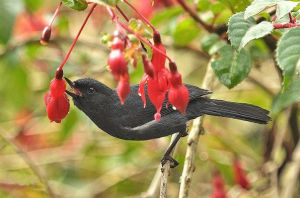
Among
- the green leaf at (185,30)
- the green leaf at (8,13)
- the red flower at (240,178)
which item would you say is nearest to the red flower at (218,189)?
the red flower at (240,178)

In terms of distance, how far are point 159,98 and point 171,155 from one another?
0.80m

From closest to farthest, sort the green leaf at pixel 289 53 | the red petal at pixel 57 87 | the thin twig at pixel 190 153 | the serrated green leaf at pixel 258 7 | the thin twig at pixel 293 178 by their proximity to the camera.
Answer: the green leaf at pixel 289 53 → the serrated green leaf at pixel 258 7 → the red petal at pixel 57 87 → the thin twig at pixel 190 153 → the thin twig at pixel 293 178

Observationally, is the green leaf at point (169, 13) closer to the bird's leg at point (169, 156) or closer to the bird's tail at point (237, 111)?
the bird's tail at point (237, 111)

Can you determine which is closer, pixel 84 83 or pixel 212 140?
pixel 84 83

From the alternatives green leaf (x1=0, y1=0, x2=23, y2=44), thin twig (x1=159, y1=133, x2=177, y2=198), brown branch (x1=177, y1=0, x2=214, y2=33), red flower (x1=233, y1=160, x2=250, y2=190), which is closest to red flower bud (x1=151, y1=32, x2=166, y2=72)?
thin twig (x1=159, y1=133, x2=177, y2=198)

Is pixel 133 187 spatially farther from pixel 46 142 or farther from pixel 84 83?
pixel 84 83

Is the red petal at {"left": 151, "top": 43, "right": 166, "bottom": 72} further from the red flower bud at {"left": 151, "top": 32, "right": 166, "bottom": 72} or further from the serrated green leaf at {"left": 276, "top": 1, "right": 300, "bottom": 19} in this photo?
the serrated green leaf at {"left": 276, "top": 1, "right": 300, "bottom": 19}

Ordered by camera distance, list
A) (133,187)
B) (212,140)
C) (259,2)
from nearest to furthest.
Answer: (259,2)
(212,140)
(133,187)

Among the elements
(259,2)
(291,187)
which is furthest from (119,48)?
(291,187)

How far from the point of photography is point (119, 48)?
1299 mm

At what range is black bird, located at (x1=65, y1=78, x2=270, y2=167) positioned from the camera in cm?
221

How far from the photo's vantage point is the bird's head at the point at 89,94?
216cm

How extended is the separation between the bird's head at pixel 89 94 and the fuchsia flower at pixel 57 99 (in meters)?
0.48

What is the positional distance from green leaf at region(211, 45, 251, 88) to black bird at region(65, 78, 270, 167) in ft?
0.70
